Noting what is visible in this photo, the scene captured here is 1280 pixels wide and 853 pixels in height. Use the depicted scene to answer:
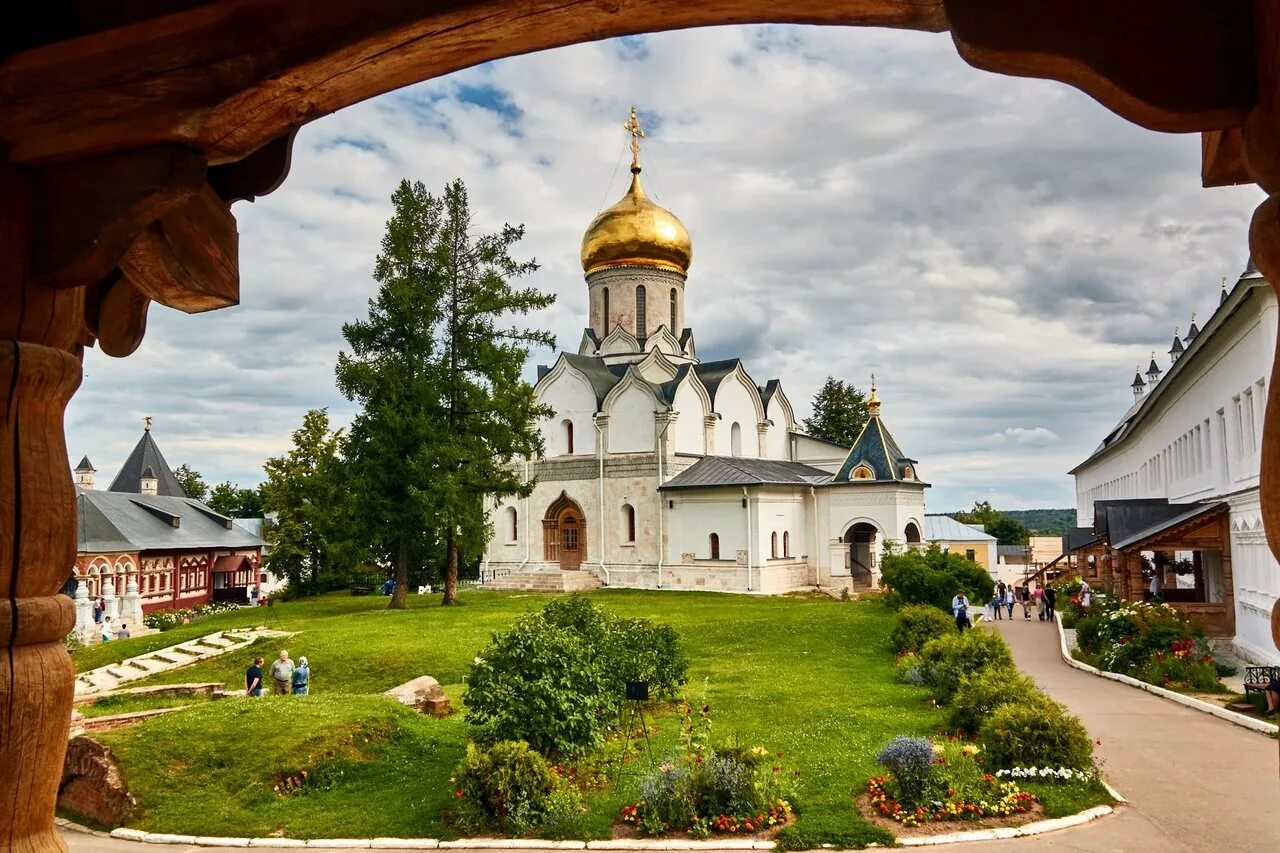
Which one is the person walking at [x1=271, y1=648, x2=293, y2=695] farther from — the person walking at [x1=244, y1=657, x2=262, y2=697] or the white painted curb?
the white painted curb

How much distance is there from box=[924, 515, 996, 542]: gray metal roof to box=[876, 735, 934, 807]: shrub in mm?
41175

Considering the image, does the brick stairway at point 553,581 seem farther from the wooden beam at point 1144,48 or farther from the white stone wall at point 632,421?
the wooden beam at point 1144,48

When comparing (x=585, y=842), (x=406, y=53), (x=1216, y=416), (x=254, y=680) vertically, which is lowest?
(x=585, y=842)

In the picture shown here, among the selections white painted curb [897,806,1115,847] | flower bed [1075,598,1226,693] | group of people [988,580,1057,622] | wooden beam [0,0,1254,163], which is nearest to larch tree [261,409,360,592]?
group of people [988,580,1057,622]

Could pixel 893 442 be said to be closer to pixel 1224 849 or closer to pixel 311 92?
pixel 1224 849

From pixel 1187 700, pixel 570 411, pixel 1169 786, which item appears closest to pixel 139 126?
pixel 1169 786

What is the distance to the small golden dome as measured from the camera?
124 ft

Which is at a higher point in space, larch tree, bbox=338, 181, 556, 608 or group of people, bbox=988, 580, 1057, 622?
larch tree, bbox=338, 181, 556, 608

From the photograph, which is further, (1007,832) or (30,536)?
(1007,832)

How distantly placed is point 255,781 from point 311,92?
900 cm

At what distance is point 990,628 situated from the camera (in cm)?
2467

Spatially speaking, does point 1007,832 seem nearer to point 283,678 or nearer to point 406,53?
point 406,53

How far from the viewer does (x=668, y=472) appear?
34.4 metres

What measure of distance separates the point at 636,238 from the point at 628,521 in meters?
12.0
